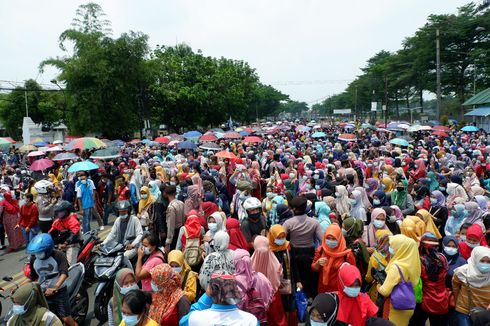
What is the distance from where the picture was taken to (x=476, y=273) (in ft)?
12.7

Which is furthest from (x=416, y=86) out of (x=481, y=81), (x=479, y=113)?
(x=479, y=113)

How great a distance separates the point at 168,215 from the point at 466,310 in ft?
13.7

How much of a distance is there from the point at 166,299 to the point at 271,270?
3.78 ft

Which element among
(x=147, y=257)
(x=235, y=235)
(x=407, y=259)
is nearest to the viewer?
(x=407, y=259)

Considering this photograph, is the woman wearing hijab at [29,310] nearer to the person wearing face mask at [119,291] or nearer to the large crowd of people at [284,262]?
the large crowd of people at [284,262]

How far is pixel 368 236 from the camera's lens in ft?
17.6

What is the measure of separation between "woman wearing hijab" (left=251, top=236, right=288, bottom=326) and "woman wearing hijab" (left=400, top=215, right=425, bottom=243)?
170 cm

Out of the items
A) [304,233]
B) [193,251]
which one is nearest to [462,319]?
[304,233]

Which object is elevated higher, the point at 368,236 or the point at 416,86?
the point at 416,86

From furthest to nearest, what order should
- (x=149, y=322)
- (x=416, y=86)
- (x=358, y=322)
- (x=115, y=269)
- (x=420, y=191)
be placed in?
1. (x=416, y=86)
2. (x=420, y=191)
3. (x=115, y=269)
4. (x=358, y=322)
5. (x=149, y=322)

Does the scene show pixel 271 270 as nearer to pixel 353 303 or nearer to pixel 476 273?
pixel 353 303

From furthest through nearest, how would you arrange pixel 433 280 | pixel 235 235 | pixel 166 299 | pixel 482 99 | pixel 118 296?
pixel 482 99 → pixel 235 235 → pixel 433 280 → pixel 118 296 → pixel 166 299

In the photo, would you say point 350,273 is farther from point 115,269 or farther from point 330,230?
point 115,269

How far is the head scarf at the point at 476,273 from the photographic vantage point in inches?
151
